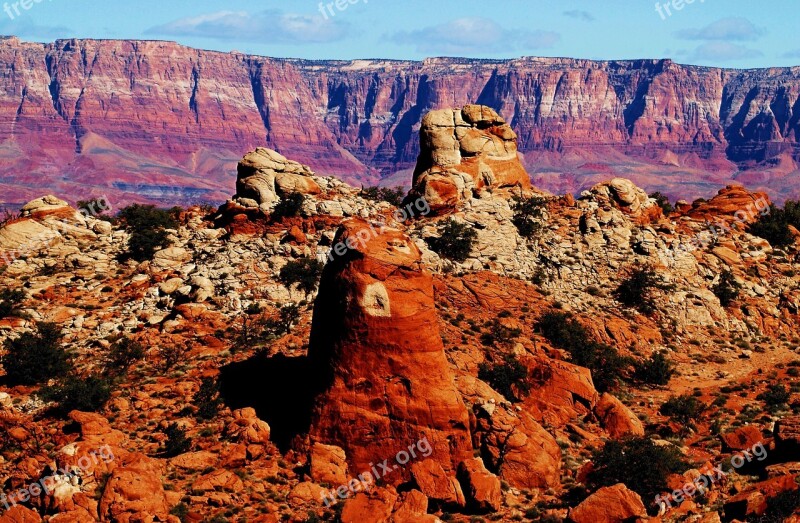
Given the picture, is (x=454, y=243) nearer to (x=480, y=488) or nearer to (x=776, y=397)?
(x=776, y=397)

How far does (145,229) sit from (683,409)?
111 ft

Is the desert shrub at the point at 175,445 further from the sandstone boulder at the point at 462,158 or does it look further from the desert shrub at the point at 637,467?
the sandstone boulder at the point at 462,158

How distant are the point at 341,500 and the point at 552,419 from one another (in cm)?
1175

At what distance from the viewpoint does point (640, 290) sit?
55969mm

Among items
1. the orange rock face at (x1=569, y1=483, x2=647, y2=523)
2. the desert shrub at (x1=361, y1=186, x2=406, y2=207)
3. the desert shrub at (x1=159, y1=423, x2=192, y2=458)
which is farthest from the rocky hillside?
the desert shrub at (x1=361, y1=186, x2=406, y2=207)

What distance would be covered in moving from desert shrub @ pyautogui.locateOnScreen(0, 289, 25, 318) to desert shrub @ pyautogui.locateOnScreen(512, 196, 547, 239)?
30212mm

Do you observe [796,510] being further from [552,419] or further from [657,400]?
[657,400]

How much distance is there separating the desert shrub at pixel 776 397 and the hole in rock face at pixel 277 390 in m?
22.2

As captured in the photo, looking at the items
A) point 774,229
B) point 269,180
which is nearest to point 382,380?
point 269,180


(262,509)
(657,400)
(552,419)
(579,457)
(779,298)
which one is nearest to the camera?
(262,509)

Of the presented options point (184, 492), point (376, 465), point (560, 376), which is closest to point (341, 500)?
point (376, 465)

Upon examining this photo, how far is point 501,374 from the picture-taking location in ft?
139

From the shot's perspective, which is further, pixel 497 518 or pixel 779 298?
pixel 779 298

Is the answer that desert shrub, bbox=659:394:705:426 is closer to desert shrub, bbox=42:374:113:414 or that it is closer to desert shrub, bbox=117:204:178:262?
desert shrub, bbox=42:374:113:414
